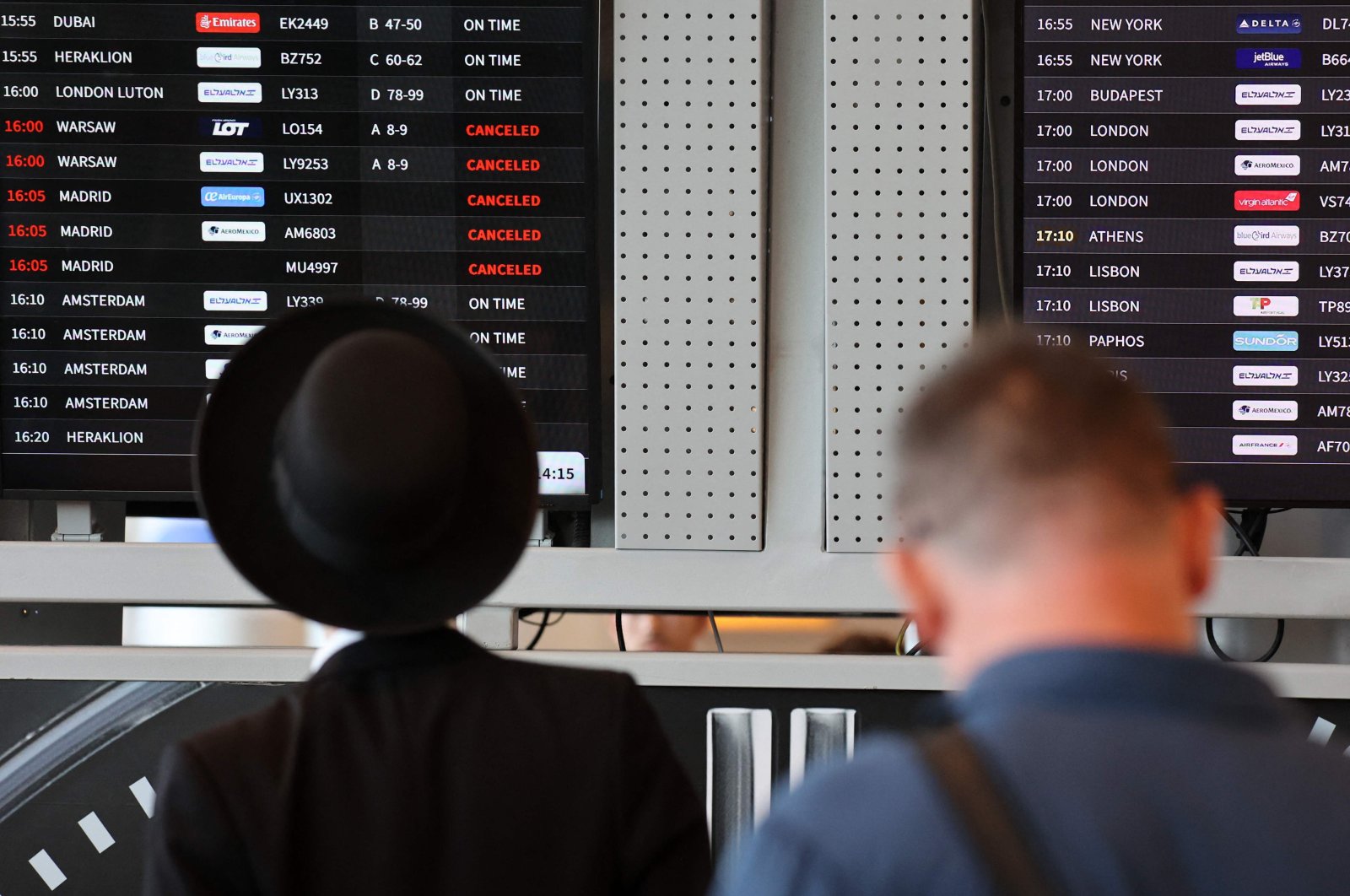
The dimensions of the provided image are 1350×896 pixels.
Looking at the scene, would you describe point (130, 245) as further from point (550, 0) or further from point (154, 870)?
point (154, 870)

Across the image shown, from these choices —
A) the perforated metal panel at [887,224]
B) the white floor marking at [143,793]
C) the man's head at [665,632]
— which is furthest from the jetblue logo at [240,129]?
the man's head at [665,632]

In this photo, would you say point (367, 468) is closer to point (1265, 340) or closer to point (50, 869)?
point (50, 869)

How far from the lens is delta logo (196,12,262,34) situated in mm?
2094

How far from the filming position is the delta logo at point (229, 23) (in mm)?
2094

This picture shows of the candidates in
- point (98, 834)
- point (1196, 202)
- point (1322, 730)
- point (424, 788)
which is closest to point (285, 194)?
point (98, 834)

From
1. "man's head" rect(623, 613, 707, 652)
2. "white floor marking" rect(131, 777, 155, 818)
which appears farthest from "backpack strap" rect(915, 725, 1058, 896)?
"man's head" rect(623, 613, 707, 652)

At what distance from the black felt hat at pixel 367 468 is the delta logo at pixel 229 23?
1068 millimetres

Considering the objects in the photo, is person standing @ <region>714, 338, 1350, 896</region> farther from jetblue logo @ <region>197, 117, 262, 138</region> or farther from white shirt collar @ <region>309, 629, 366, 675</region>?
jetblue logo @ <region>197, 117, 262, 138</region>

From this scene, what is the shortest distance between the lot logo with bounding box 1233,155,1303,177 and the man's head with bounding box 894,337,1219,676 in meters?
1.41

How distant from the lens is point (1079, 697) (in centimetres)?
75

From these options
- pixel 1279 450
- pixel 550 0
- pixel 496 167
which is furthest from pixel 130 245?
pixel 1279 450

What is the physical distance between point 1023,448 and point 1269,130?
155 cm

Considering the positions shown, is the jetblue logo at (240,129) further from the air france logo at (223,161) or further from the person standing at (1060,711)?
the person standing at (1060,711)

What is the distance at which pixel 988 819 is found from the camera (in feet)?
2.31
